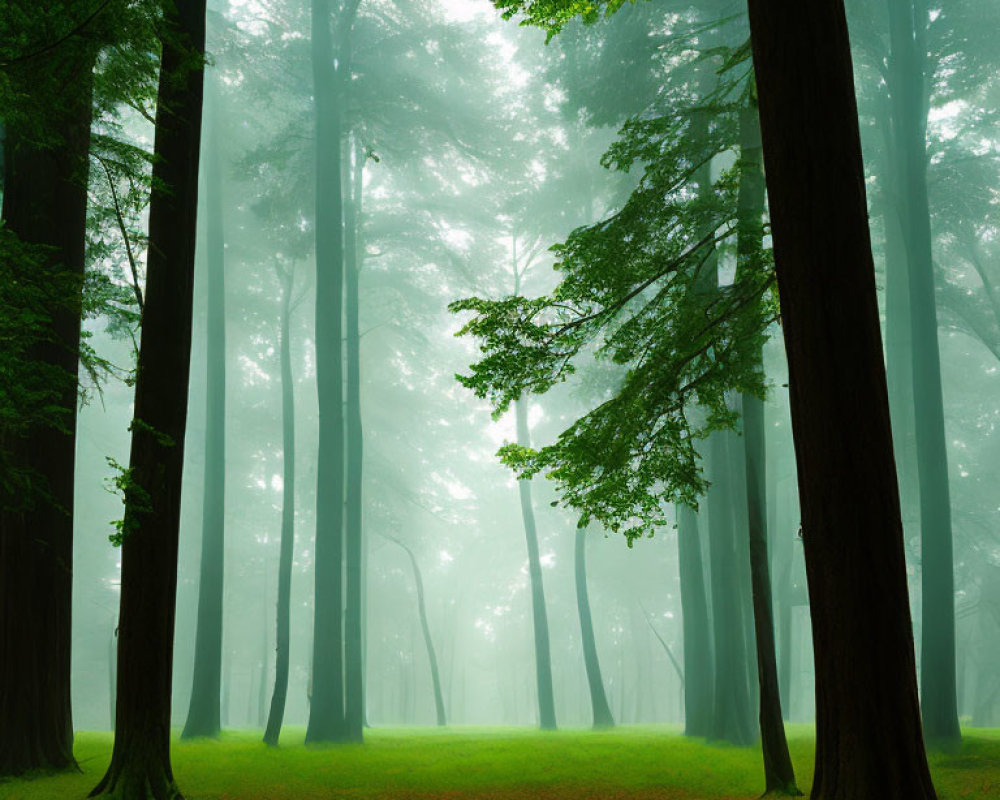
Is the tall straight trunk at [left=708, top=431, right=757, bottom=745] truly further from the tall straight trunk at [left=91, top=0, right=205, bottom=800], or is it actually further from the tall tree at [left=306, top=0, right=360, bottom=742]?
the tall straight trunk at [left=91, top=0, right=205, bottom=800]

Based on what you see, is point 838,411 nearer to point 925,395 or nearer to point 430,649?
point 925,395

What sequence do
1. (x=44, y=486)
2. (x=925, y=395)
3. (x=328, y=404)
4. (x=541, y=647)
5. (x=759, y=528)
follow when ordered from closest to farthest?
(x=44, y=486)
(x=759, y=528)
(x=925, y=395)
(x=328, y=404)
(x=541, y=647)

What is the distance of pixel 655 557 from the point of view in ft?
113

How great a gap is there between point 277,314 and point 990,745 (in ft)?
71.7

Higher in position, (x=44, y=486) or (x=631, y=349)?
(x=631, y=349)

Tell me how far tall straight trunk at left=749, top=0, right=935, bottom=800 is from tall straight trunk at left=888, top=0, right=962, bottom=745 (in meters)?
8.69

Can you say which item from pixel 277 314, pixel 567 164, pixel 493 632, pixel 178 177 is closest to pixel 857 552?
pixel 178 177

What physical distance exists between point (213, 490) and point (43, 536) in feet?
31.9

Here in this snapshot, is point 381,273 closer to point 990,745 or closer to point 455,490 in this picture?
point 455,490

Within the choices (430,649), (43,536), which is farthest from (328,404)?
(430,649)

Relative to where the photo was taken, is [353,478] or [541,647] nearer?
[353,478]

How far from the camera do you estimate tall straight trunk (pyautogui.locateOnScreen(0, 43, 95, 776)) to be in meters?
8.02

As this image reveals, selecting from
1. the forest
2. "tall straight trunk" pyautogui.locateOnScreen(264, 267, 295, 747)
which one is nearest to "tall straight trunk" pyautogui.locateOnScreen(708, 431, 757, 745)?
the forest

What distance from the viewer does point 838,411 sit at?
169 inches
